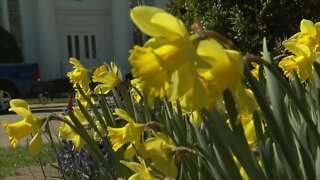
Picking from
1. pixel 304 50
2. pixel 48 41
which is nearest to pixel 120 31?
pixel 48 41

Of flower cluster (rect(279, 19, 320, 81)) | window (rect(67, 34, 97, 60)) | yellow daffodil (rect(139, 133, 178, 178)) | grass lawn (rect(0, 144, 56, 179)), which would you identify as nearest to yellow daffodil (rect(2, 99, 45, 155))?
yellow daffodil (rect(139, 133, 178, 178))

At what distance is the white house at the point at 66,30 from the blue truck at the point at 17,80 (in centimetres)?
803

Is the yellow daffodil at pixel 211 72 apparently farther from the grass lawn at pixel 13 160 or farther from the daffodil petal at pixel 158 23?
the grass lawn at pixel 13 160

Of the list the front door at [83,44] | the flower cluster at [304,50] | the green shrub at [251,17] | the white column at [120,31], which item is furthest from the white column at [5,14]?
the flower cluster at [304,50]

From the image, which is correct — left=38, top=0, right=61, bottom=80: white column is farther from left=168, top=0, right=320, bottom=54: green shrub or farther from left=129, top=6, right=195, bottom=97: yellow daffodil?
left=129, top=6, right=195, bottom=97: yellow daffodil

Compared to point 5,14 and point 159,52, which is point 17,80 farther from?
point 159,52

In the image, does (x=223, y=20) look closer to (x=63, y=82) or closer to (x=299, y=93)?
(x=299, y=93)

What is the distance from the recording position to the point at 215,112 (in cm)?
122

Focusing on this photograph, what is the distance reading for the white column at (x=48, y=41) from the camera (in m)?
23.4

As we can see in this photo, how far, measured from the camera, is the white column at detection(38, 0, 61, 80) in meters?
23.4

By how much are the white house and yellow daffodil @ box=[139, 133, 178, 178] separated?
69.8 feet

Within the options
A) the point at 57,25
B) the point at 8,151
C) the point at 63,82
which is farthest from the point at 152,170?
the point at 57,25

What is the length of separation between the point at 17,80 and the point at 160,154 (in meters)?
13.8

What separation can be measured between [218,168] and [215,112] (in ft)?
0.56
